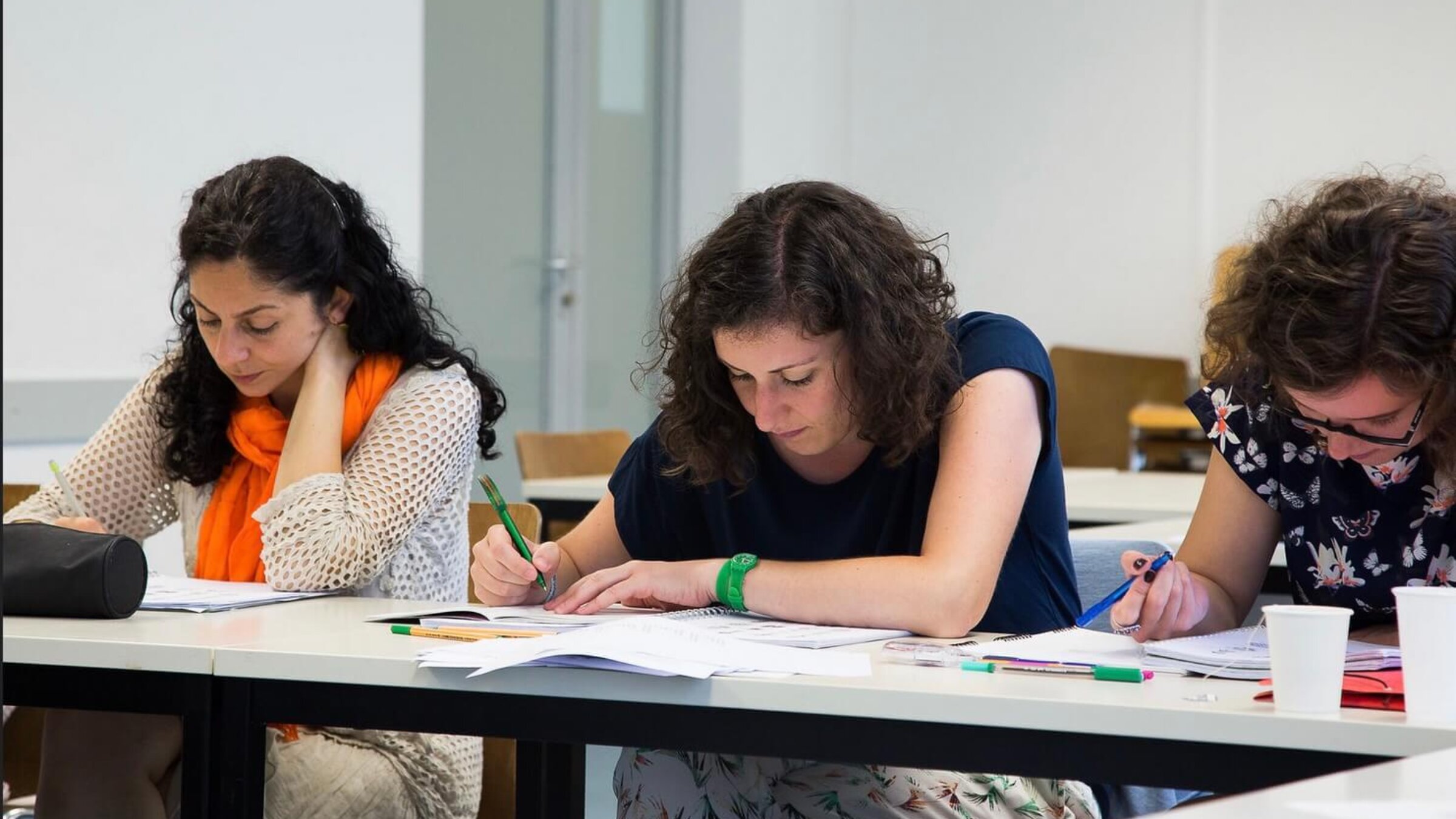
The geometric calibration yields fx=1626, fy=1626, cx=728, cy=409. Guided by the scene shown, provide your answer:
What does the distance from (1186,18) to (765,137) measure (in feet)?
5.71

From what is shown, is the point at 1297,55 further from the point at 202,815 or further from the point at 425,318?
the point at 202,815

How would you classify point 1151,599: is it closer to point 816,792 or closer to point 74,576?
point 816,792

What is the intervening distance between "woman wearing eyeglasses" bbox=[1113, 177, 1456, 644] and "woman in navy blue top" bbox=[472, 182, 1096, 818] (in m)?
0.18

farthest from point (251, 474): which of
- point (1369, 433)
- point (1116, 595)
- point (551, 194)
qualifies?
point (551, 194)

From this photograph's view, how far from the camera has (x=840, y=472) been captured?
70.8 inches

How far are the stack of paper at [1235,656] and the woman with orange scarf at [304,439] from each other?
85 cm

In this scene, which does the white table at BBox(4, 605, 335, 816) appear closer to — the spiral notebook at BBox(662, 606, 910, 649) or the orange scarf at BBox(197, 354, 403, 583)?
the spiral notebook at BBox(662, 606, 910, 649)

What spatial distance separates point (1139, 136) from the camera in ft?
21.6

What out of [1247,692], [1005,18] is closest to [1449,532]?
[1247,692]

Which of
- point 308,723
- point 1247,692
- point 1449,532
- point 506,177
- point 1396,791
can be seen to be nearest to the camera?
point 1396,791

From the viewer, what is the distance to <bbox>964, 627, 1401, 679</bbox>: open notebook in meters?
1.29

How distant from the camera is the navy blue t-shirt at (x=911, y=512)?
174cm

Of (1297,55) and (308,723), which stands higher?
(1297,55)

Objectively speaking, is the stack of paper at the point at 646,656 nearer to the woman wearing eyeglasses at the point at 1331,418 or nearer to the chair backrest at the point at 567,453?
the woman wearing eyeglasses at the point at 1331,418
